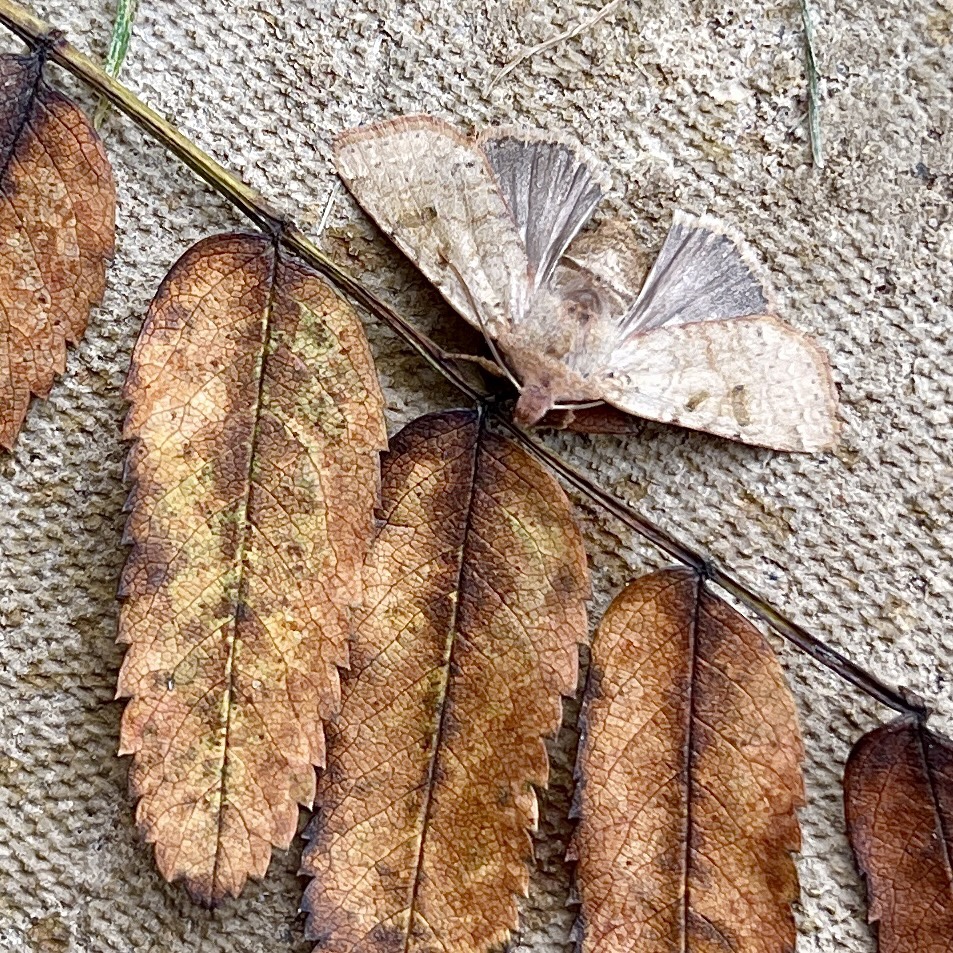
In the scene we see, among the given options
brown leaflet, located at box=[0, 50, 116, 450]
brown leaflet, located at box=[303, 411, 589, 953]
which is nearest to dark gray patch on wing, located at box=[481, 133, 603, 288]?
brown leaflet, located at box=[303, 411, 589, 953]

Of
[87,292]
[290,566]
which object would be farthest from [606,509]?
[87,292]

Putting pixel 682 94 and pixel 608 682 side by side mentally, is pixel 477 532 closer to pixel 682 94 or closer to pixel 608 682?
pixel 608 682

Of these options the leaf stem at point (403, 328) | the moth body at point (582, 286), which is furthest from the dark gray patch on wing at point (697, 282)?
the leaf stem at point (403, 328)

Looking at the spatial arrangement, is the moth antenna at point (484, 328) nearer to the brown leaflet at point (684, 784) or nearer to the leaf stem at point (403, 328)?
the leaf stem at point (403, 328)

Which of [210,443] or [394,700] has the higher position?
[210,443]

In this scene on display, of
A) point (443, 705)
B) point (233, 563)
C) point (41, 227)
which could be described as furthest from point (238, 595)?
point (41, 227)

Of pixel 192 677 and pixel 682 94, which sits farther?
pixel 682 94
